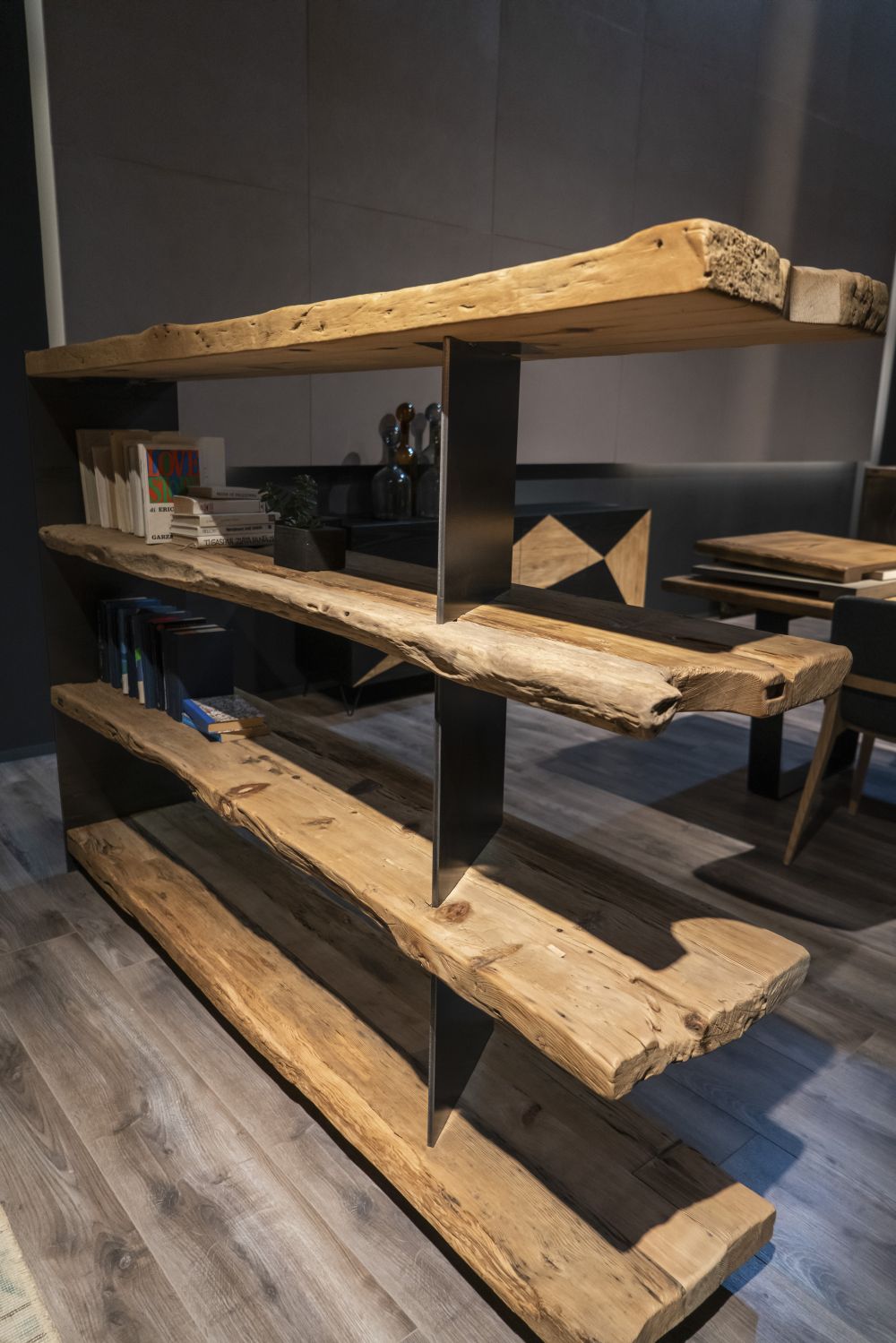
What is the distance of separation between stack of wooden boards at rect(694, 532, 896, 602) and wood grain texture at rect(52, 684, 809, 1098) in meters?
1.70

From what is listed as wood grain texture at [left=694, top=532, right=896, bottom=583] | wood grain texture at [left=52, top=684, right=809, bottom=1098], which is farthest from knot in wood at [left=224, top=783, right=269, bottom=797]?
wood grain texture at [left=694, top=532, right=896, bottom=583]

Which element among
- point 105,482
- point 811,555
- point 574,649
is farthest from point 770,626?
point 574,649

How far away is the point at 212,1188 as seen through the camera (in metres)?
1.63

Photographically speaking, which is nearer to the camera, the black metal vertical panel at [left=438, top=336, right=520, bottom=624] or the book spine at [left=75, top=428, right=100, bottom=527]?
the black metal vertical panel at [left=438, top=336, right=520, bottom=624]

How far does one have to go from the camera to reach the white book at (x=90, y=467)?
2475 millimetres

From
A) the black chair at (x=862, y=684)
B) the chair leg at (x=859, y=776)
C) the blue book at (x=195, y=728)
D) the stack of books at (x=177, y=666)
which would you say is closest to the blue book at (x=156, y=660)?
the stack of books at (x=177, y=666)

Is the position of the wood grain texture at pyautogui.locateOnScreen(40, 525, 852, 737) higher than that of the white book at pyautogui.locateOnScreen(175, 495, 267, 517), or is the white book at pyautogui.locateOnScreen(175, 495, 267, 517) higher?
the white book at pyautogui.locateOnScreen(175, 495, 267, 517)

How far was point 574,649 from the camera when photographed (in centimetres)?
123

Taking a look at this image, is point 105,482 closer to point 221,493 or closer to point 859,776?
point 221,493

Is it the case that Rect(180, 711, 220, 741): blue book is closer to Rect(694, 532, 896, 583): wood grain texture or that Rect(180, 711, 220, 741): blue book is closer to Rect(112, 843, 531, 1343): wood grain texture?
Rect(112, 843, 531, 1343): wood grain texture

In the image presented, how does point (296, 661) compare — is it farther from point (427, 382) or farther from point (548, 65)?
point (548, 65)

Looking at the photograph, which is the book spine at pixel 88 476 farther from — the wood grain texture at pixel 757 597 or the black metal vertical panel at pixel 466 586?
the wood grain texture at pixel 757 597

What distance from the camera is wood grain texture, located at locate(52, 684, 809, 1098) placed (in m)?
1.19

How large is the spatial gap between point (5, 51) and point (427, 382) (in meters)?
1.99
